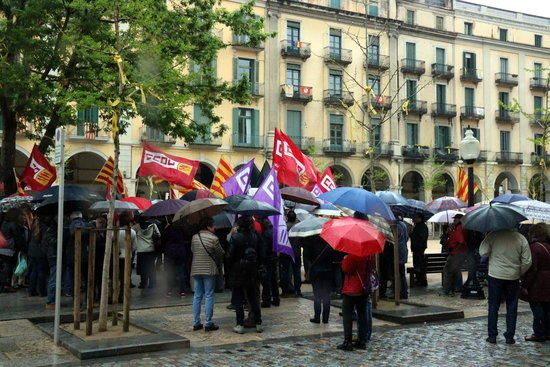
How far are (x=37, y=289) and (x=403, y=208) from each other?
28.4 feet

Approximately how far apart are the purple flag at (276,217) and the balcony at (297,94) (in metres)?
28.6

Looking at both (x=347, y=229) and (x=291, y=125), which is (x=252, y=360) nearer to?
(x=347, y=229)

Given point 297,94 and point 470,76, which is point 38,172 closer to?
point 297,94

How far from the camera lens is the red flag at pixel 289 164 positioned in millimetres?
13352

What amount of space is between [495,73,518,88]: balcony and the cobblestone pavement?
139ft

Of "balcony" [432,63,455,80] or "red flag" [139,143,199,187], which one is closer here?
"red flag" [139,143,199,187]

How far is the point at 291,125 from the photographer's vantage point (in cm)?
3988

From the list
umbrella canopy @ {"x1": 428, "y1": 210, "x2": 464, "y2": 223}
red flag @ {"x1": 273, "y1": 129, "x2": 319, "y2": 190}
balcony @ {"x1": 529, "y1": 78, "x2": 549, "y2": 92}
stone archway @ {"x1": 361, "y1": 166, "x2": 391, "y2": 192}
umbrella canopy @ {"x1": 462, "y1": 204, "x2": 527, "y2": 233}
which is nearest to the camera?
umbrella canopy @ {"x1": 462, "y1": 204, "x2": 527, "y2": 233}

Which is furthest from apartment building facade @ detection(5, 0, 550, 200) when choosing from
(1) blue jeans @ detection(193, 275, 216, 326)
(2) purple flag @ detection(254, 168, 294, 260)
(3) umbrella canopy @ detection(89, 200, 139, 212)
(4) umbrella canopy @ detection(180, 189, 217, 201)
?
(1) blue jeans @ detection(193, 275, 216, 326)

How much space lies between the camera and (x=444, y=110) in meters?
45.7

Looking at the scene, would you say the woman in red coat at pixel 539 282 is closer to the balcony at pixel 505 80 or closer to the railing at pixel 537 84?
the balcony at pixel 505 80

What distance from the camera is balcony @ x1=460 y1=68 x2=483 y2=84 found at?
46375 mm

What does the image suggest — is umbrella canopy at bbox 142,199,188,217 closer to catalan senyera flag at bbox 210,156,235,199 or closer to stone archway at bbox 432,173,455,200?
catalan senyera flag at bbox 210,156,235,199

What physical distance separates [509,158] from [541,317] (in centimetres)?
4227
